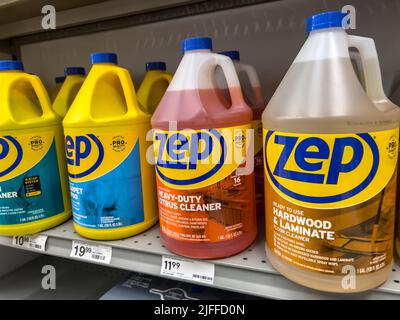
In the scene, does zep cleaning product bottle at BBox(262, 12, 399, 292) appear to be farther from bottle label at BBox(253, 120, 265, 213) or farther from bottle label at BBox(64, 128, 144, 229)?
bottle label at BBox(64, 128, 144, 229)

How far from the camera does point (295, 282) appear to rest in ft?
1.79

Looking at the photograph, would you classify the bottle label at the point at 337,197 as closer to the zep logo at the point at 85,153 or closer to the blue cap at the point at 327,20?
the blue cap at the point at 327,20

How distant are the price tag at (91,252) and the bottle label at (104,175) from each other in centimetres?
5

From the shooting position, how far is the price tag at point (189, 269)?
63 centimetres

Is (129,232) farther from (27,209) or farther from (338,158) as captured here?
(338,158)

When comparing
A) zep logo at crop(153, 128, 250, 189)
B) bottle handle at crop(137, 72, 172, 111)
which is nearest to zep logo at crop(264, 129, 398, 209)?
zep logo at crop(153, 128, 250, 189)

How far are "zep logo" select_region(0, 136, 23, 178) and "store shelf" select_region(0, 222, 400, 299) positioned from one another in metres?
0.19

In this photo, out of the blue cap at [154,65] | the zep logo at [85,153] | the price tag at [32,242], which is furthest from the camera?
the blue cap at [154,65]

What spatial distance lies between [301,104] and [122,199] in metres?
0.46

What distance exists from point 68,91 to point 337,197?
0.80 metres

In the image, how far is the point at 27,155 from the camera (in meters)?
0.78

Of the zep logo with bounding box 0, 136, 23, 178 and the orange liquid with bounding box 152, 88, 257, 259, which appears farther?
the zep logo with bounding box 0, 136, 23, 178

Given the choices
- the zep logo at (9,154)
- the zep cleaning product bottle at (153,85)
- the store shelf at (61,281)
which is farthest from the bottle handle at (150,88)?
the store shelf at (61,281)

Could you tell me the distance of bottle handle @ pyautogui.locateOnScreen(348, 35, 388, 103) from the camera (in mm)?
508
